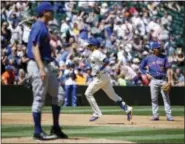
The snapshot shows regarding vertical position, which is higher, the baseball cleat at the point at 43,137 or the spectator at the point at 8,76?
the baseball cleat at the point at 43,137

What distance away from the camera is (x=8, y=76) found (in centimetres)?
2073

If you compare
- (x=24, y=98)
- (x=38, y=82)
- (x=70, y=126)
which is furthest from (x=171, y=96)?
(x=38, y=82)

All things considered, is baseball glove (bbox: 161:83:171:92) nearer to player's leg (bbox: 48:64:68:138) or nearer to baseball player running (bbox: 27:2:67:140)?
player's leg (bbox: 48:64:68:138)

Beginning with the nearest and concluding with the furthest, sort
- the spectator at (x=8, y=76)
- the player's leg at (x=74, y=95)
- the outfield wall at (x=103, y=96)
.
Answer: the outfield wall at (x=103, y=96) → the spectator at (x=8, y=76) → the player's leg at (x=74, y=95)

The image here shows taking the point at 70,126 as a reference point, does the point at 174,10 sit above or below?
above

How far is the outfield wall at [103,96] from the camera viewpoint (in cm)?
2048

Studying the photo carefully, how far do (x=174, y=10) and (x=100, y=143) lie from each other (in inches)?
833

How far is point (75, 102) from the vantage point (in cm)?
2128

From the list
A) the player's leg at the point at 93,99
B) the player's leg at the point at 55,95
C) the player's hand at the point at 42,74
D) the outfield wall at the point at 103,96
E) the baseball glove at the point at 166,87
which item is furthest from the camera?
the outfield wall at the point at 103,96

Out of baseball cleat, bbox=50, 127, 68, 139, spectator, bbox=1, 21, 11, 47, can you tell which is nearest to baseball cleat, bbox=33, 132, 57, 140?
baseball cleat, bbox=50, 127, 68, 139

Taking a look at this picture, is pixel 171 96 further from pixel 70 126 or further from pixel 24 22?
pixel 70 126

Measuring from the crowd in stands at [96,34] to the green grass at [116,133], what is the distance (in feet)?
31.1

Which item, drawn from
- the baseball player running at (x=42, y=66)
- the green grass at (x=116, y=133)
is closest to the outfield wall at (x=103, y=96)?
the green grass at (x=116, y=133)

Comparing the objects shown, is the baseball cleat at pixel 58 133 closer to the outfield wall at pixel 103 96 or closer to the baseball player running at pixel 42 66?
the baseball player running at pixel 42 66
